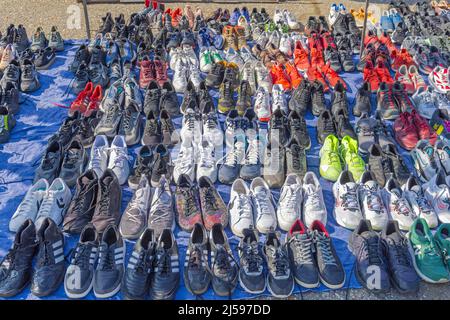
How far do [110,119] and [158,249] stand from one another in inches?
65.5

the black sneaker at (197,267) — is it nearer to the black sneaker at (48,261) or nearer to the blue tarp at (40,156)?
the blue tarp at (40,156)

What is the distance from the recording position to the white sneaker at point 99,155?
11.6 feet

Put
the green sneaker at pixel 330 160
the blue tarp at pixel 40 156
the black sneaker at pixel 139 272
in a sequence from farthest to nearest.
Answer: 1. the green sneaker at pixel 330 160
2. the blue tarp at pixel 40 156
3. the black sneaker at pixel 139 272

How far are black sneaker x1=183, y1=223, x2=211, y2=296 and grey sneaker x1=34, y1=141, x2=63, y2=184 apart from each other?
131 centimetres

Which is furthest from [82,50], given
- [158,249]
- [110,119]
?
[158,249]

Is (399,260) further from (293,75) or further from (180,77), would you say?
(180,77)

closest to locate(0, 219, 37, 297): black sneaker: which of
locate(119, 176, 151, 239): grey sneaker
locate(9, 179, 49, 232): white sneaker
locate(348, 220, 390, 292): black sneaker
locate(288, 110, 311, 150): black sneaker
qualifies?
locate(9, 179, 49, 232): white sneaker

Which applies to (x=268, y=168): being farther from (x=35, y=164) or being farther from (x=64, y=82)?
(x=64, y=82)

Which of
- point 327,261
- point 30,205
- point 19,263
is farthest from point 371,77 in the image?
point 19,263

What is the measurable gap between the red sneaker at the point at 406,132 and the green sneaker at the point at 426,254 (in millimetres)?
1170

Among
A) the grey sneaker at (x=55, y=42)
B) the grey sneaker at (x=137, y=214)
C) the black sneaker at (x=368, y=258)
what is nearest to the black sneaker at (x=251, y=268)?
the black sneaker at (x=368, y=258)

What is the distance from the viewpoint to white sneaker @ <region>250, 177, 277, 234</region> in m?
3.12

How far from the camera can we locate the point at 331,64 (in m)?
5.20

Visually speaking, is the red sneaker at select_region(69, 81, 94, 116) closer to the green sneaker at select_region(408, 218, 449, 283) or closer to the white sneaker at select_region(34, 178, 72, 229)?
the white sneaker at select_region(34, 178, 72, 229)
